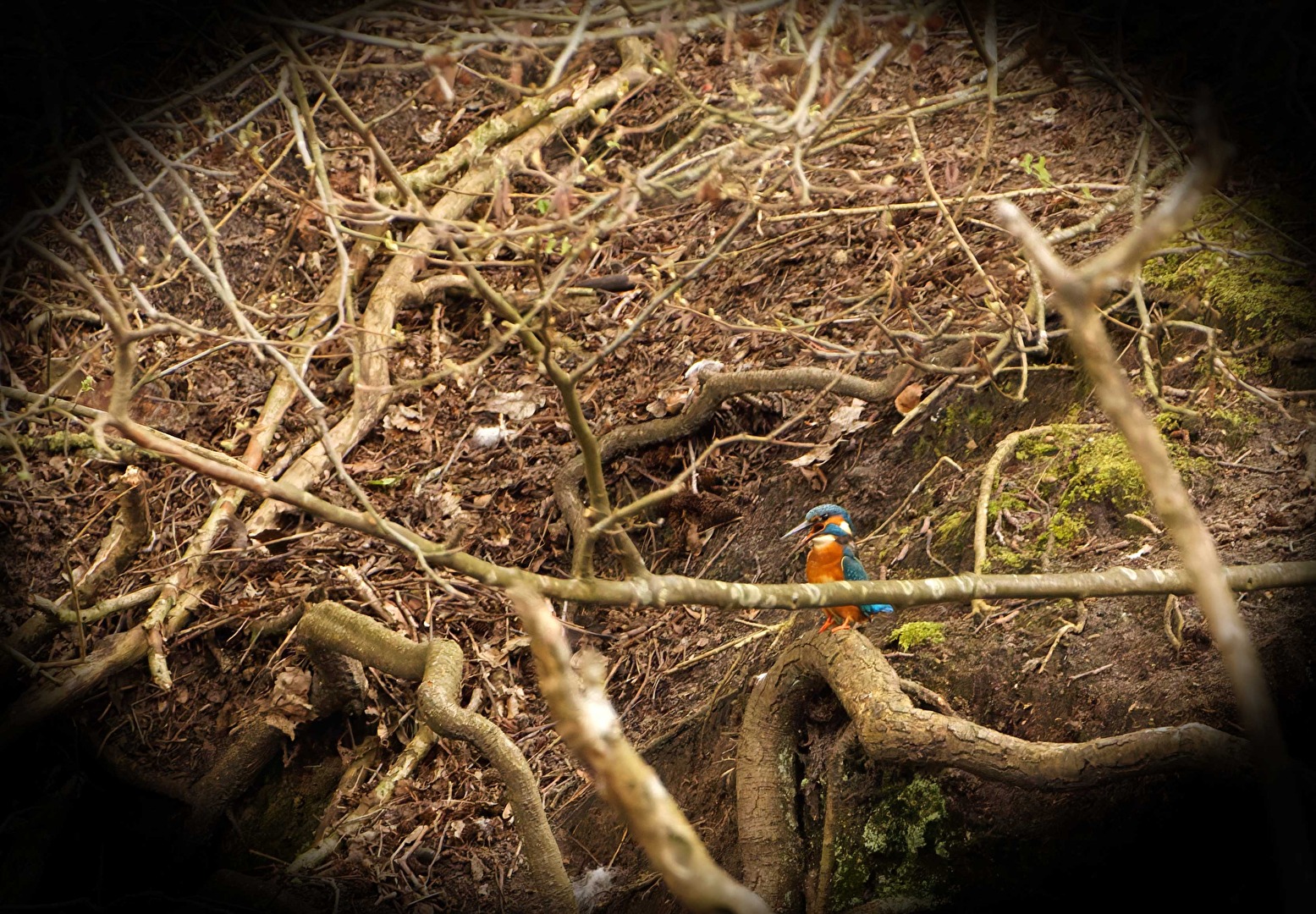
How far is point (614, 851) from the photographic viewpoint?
3.77 meters

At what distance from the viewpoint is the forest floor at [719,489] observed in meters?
2.98

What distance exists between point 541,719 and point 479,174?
3.68 metres

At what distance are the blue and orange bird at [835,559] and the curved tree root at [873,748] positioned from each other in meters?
0.41

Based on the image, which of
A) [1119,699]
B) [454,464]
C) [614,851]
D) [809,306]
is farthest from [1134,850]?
[454,464]

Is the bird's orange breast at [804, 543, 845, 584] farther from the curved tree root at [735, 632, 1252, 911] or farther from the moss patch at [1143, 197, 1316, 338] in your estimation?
the moss patch at [1143, 197, 1316, 338]

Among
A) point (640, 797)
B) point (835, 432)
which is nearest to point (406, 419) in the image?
point (835, 432)

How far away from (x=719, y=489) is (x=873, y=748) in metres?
2.11

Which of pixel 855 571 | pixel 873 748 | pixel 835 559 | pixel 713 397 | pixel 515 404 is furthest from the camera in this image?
pixel 515 404

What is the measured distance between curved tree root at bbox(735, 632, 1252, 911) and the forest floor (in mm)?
162

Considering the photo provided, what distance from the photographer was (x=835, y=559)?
3.63 meters

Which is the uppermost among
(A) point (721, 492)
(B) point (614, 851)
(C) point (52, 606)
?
(C) point (52, 606)

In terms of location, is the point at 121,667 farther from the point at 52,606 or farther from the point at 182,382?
the point at 182,382

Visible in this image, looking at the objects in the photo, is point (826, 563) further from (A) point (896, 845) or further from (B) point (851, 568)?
(A) point (896, 845)

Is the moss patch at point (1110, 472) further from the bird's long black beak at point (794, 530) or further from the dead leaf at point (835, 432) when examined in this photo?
the dead leaf at point (835, 432)
